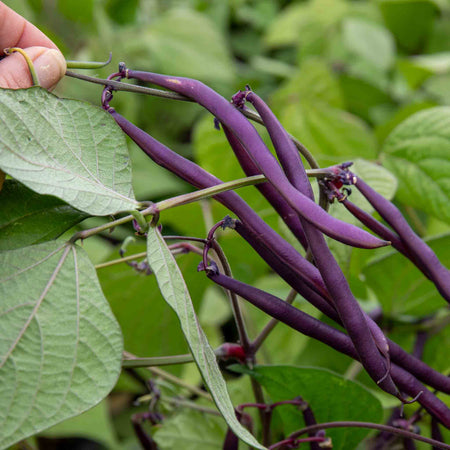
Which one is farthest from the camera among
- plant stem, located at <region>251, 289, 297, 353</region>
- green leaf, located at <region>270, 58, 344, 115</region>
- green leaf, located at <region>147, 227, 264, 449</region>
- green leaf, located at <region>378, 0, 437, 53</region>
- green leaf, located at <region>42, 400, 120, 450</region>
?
green leaf, located at <region>378, 0, 437, 53</region>

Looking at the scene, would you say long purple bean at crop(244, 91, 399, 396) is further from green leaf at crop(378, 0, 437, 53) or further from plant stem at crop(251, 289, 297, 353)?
green leaf at crop(378, 0, 437, 53)

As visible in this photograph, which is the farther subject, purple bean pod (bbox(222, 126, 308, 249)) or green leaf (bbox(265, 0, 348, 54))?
green leaf (bbox(265, 0, 348, 54))

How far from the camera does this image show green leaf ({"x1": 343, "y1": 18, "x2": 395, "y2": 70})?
40.4 inches

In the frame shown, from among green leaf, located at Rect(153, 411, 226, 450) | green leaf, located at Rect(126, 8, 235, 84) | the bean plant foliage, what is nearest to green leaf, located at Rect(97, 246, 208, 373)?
the bean plant foliage

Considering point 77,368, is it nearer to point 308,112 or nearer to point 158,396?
point 158,396

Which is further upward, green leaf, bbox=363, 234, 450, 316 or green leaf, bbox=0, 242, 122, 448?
green leaf, bbox=0, 242, 122, 448

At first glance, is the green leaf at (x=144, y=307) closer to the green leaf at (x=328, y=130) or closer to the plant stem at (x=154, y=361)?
the plant stem at (x=154, y=361)

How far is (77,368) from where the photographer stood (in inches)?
9.6

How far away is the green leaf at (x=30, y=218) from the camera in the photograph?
0.29m

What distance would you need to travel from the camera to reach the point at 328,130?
80cm

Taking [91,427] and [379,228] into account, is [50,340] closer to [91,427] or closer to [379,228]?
[379,228]

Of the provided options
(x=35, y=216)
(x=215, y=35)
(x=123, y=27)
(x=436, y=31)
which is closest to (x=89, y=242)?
(x=35, y=216)

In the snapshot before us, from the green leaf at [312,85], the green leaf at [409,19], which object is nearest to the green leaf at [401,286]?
the green leaf at [312,85]

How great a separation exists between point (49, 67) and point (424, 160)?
1.05 feet
